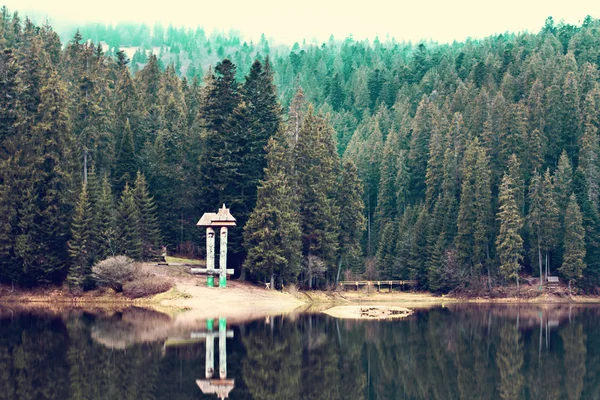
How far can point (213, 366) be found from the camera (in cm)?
3738

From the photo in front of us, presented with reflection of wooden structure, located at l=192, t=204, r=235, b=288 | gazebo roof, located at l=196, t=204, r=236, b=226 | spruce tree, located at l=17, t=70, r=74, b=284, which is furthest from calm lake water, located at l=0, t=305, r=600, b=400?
gazebo roof, located at l=196, t=204, r=236, b=226

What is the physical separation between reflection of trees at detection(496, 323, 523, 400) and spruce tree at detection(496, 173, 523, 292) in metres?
26.8

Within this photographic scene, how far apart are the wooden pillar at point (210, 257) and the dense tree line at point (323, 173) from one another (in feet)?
11.2

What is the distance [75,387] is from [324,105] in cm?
15993

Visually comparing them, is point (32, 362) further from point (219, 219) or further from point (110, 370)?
point (219, 219)

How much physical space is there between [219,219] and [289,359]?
3004cm

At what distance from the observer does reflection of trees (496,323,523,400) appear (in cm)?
3425

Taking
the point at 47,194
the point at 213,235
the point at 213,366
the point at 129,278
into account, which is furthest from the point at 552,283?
the point at 213,366

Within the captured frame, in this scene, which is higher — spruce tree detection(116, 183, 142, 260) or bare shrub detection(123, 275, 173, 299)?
spruce tree detection(116, 183, 142, 260)

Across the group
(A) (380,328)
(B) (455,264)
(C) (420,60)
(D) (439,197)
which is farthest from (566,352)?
(C) (420,60)

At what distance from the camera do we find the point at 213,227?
6925 cm

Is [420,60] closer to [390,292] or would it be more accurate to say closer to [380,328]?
[390,292]

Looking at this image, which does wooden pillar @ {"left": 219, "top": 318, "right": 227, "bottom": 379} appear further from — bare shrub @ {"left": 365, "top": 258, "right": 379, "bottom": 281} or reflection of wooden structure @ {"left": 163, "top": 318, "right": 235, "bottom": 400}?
bare shrub @ {"left": 365, "top": 258, "right": 379, "bottom": 281}

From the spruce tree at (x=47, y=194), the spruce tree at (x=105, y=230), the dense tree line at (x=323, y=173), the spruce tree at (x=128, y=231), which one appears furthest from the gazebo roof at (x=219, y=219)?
the spruce tree at (x=47, y=194)
